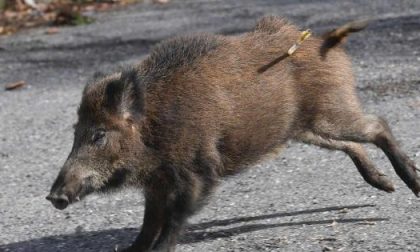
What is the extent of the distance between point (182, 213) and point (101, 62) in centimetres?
619

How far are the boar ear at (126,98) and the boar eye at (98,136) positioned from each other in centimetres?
12

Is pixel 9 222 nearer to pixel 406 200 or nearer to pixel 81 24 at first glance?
pixel 406 200

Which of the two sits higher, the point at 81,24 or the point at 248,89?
the point at 248,89

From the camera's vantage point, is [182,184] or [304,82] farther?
[304,82]

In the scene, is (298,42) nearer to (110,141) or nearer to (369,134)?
(369,134)

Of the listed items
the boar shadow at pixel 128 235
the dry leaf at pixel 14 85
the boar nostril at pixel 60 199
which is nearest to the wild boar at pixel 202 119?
the boar nostril at pixel 60 199

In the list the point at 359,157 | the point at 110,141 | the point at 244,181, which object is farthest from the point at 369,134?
the point at 110,141

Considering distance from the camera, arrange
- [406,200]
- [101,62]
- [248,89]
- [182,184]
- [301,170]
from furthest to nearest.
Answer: [101,62] → [301,170] → [406,200] → [248,89] → [182,184]

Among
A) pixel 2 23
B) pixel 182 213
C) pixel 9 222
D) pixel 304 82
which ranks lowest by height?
pixel 2 23

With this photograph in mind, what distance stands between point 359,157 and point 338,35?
0.75m

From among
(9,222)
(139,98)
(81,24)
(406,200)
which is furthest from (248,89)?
(81,24)

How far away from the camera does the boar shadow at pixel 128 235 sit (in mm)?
5520

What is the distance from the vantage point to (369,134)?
19.1 feet

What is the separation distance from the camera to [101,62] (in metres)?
11.1
